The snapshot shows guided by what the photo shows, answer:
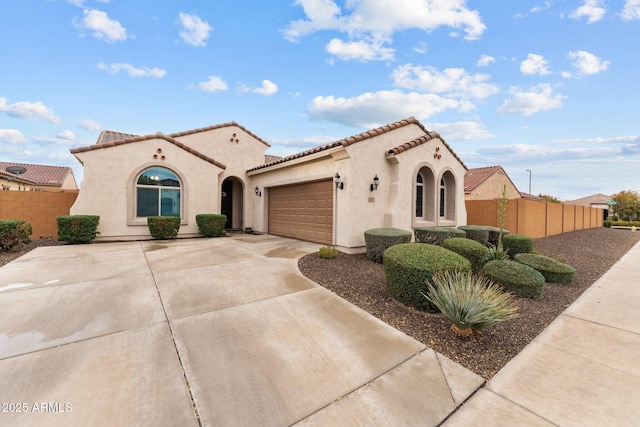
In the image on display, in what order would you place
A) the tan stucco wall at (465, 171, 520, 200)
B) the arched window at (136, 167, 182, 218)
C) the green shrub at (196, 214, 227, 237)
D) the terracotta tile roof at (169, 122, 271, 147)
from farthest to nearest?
the tan stucco wall at (465, 171, 520, 200) < the terracotta tile roof at (169, 122, 271, 147) < the green shrub at (196, 214, 227, 237) < the arched window at (136, 167, 182, 218)

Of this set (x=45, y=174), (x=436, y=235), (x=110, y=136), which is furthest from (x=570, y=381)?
(x=45, y=174)

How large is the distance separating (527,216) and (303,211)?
11.7 metres

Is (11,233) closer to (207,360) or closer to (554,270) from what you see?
(207,360)

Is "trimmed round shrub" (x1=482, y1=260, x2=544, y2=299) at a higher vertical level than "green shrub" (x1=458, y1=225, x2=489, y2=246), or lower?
lower

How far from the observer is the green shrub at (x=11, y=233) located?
7.81 m

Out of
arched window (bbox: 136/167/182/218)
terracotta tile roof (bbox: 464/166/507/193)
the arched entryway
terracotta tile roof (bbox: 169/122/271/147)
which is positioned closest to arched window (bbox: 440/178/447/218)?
terracotta tile roof (bbox: 169/122/271/147)

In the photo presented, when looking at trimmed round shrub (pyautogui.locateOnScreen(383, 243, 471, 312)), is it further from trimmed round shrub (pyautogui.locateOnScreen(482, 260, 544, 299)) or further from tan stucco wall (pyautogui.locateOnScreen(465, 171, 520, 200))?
tan stucco wall (pyautogui.locateOnScreen(465, 171, 520, 200))

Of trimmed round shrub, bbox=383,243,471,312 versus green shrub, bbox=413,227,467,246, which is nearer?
trimmed round shrub, bbox=383,243,471,312

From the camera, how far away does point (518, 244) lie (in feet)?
30.5

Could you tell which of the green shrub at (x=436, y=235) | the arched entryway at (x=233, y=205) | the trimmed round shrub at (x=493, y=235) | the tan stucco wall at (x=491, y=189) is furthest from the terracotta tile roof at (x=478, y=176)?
the arched entryway at (x=233, y=205)

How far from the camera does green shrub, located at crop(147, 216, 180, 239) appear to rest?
423 inches

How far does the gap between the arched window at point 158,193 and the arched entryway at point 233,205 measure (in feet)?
13.0

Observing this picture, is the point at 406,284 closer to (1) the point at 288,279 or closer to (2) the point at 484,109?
(1) the point at 288,279

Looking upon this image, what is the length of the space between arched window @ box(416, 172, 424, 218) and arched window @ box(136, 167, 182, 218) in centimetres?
1095
